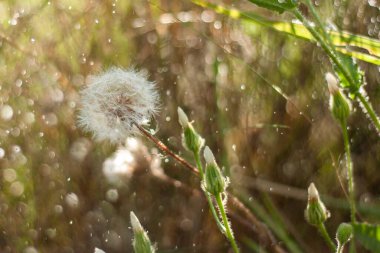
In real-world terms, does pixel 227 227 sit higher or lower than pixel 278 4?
lower

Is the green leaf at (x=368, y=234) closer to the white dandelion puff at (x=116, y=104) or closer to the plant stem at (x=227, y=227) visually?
the plant stem at (x=227, y=227)

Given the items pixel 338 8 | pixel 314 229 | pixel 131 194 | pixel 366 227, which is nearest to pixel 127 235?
pixel 131 194

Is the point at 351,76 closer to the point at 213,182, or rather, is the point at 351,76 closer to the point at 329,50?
the point at 329,50

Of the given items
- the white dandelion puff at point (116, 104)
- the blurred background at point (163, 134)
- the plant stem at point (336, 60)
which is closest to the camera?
the plant stem at point (336, 60)

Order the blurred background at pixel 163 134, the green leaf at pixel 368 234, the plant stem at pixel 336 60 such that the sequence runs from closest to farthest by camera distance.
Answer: the green leaf at pixel 368 234 → the plant stem at pixel 336 60 → the blurred background at pixel 163 134

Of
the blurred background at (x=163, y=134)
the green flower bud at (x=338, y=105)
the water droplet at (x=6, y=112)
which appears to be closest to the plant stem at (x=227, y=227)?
the green flower bud at (x=338, y=105)

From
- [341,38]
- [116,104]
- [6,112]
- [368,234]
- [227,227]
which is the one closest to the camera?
[368,234]

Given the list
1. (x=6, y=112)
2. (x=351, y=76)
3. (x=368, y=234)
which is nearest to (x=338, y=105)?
(x=351, y=76)
